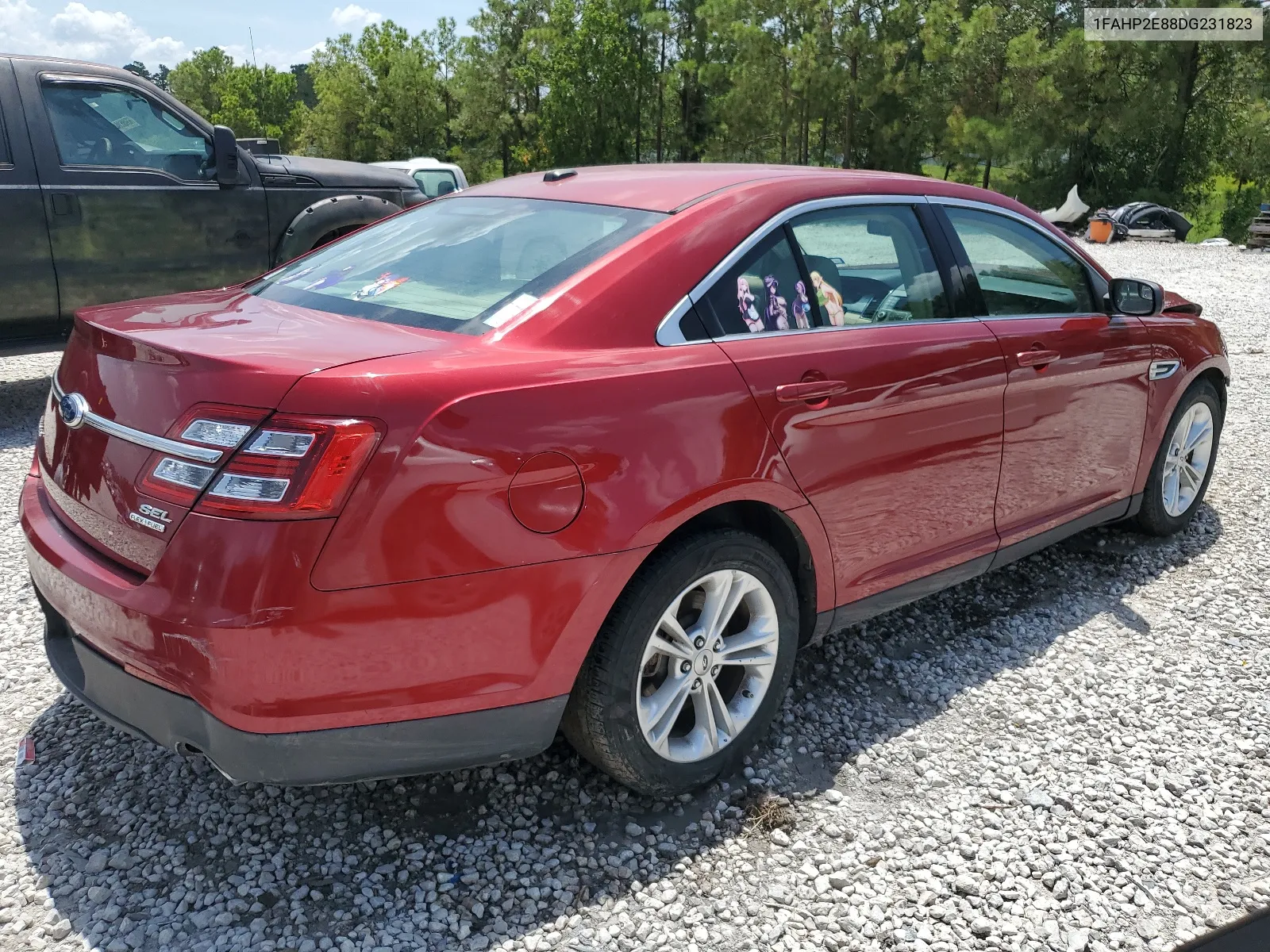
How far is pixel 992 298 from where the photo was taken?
3.50 metres

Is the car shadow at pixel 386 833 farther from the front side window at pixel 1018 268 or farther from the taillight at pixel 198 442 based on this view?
the front side window at pixel 1018 268

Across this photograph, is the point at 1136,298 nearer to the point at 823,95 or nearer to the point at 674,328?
the point at 674,328

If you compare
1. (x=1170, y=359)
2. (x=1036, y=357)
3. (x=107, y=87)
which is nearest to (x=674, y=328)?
(x=1036, y=357)

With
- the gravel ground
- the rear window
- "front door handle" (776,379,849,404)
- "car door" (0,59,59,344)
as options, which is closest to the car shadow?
the gravel ground

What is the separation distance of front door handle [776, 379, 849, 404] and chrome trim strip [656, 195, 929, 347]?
6.3 inches

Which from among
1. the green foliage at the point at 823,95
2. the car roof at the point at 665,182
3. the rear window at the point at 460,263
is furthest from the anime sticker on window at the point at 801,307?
the green foliage at the point at 823,95

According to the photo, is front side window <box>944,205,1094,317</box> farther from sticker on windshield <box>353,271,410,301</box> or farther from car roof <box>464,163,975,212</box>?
sticker on windshield <box>353,271,410,301</box>

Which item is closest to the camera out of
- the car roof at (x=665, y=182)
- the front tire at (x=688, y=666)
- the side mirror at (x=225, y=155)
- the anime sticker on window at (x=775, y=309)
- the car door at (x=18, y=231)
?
the front tire at (x=688, y=666)

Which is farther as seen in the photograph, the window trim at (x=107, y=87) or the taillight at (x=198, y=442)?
the window trim at (x=107, y=87)

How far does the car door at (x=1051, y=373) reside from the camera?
347 cm

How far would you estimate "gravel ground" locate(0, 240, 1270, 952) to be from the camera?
2.30 m

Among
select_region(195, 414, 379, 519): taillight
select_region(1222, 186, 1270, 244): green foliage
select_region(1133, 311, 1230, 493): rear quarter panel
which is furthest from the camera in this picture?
select_region(1222, 186, 1270, 244): green foliage

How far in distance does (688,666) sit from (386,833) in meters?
0.87

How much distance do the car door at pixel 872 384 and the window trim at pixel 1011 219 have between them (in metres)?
0.13
